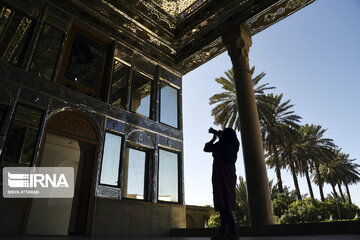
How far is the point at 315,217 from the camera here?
18.8 meters

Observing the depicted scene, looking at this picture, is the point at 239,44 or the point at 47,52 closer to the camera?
the point at 47,52

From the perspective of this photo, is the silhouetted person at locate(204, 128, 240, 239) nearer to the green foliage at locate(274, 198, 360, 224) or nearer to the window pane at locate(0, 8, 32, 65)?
the window pane at locate(0, 8, 32, 65)

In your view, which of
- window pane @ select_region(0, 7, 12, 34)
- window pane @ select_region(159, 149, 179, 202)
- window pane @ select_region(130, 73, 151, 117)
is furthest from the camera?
window pane @ select_region(130, 73, 151, 117)

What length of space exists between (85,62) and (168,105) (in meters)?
3.74

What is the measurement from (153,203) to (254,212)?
3.42m

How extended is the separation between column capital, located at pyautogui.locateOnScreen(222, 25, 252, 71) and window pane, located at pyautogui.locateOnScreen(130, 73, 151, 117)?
11.8 feet

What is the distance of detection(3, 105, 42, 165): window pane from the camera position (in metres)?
5.62

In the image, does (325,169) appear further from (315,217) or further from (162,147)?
(162,147)

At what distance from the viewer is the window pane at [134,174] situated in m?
7.81

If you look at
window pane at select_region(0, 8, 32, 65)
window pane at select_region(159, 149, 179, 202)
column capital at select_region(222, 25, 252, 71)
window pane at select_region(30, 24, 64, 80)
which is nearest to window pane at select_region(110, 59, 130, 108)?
window pane at select_region(30, 24, 64, 80)

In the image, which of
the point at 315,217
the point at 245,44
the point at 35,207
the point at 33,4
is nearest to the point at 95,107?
the point at 33,4

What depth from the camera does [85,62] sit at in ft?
27.0

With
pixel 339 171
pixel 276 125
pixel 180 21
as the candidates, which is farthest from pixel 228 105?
pixel 339 171

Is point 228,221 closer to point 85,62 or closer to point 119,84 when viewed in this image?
point 119,84
